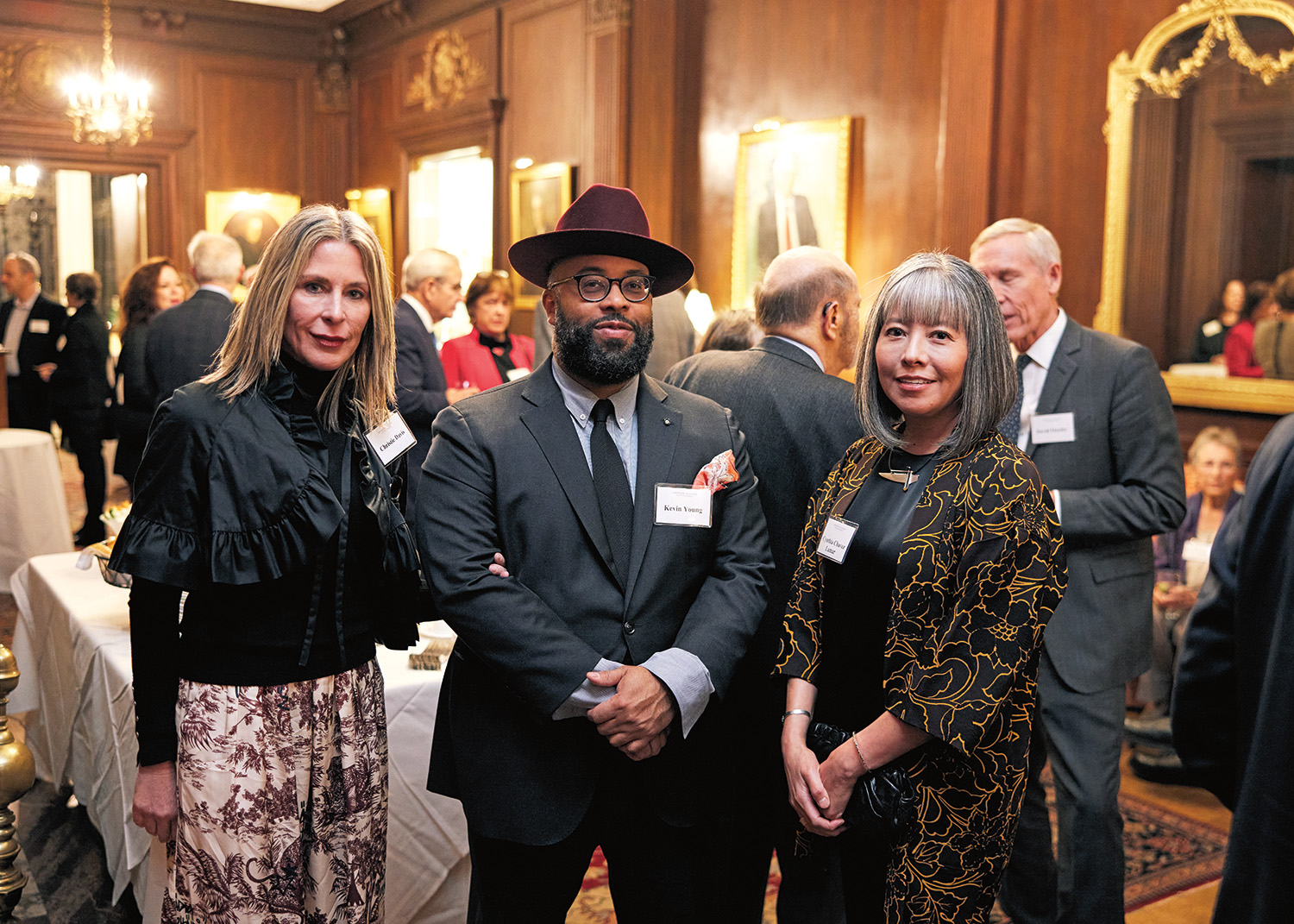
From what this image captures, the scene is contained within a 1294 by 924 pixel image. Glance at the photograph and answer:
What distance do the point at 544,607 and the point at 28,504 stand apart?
5.26 meters

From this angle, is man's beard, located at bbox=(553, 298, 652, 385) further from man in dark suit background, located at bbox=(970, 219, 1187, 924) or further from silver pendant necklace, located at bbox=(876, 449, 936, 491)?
man in dark suit background, located at bbox=(970, 219, 1187, 924)

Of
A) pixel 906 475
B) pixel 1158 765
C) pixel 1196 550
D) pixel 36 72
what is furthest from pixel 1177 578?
pixel 36 72

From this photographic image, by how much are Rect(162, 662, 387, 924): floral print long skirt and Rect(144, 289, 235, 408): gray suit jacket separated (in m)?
2.85

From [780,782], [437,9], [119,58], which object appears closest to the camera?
[780,782]

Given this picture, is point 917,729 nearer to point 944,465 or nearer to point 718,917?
point 944,465

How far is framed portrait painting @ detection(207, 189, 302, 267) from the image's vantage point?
1148cm

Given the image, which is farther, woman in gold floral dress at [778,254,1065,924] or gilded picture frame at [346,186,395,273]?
gilded picture frame at [346,186,395,273]

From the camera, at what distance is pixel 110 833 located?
2969 mm

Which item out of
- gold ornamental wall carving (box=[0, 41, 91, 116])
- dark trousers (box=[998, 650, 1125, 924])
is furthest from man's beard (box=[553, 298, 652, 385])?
gold ornamental wall carving (box=[0, 41, 91, 116])

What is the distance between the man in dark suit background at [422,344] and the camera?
4.57m

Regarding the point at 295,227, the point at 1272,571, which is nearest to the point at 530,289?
the point at 295,227

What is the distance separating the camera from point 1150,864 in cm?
342

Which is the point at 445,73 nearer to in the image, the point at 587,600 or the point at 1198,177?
the point at 1198,177

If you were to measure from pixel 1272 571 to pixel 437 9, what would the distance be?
10066mm
